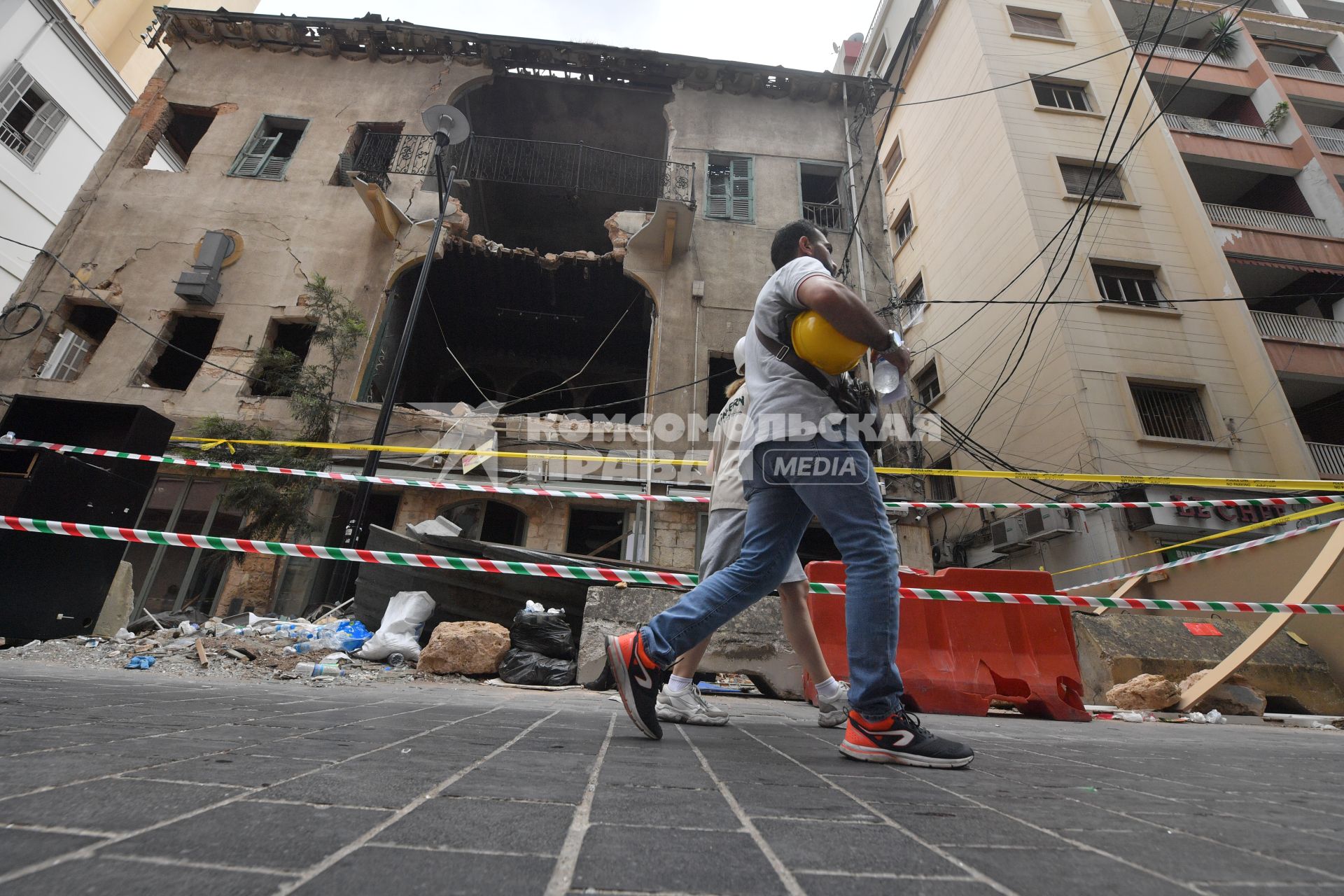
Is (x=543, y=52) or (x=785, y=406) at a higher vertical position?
(x=543, y=52)

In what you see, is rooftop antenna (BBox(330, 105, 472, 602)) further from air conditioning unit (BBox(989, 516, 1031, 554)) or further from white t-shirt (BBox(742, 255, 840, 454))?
air conditioning unit (BBox(989, 516, 1031, 554))

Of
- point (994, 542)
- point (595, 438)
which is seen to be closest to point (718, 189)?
point (595, 438)

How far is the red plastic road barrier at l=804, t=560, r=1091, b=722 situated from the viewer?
13.6 feet

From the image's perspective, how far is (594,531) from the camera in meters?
12.2

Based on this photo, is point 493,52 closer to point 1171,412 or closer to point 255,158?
point 255,158

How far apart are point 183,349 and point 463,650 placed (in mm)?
10643

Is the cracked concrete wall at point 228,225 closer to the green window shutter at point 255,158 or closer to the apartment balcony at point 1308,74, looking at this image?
the green window shutter at point 255,158

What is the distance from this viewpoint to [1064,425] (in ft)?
40.9

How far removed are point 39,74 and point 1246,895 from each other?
27.3 metres

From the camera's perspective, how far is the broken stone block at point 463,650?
483 cm

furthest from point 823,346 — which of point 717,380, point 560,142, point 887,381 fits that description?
point 560,142

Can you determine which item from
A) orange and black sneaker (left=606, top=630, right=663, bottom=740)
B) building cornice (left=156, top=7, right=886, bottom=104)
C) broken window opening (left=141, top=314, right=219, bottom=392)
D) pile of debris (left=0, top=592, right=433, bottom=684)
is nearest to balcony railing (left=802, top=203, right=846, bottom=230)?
building cornice (left=156, top=7, right=886, bottom=104)

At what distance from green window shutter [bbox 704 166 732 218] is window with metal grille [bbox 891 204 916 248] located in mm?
8586

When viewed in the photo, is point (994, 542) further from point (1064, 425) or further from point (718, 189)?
point (718, 189)
